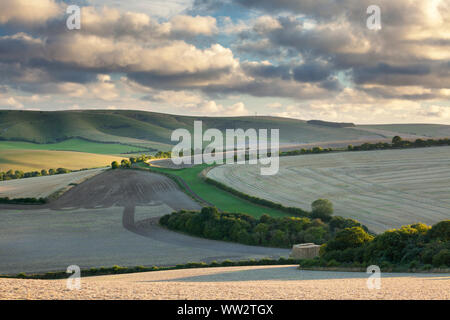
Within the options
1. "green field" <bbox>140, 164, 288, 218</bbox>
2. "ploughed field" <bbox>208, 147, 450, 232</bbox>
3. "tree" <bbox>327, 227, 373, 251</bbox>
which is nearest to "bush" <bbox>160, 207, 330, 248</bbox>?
"ploughed field" <bbox>208, 147, 450, 232</bbox>

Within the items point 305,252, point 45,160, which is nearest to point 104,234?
point 305,252

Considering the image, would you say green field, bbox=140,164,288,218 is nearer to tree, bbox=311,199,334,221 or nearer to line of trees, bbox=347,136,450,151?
tree, bbox=311,199,334,221

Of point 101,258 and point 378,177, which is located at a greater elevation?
point 378,177

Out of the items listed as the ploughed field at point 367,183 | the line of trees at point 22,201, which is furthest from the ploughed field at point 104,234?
the ploughed field at point 367,183
